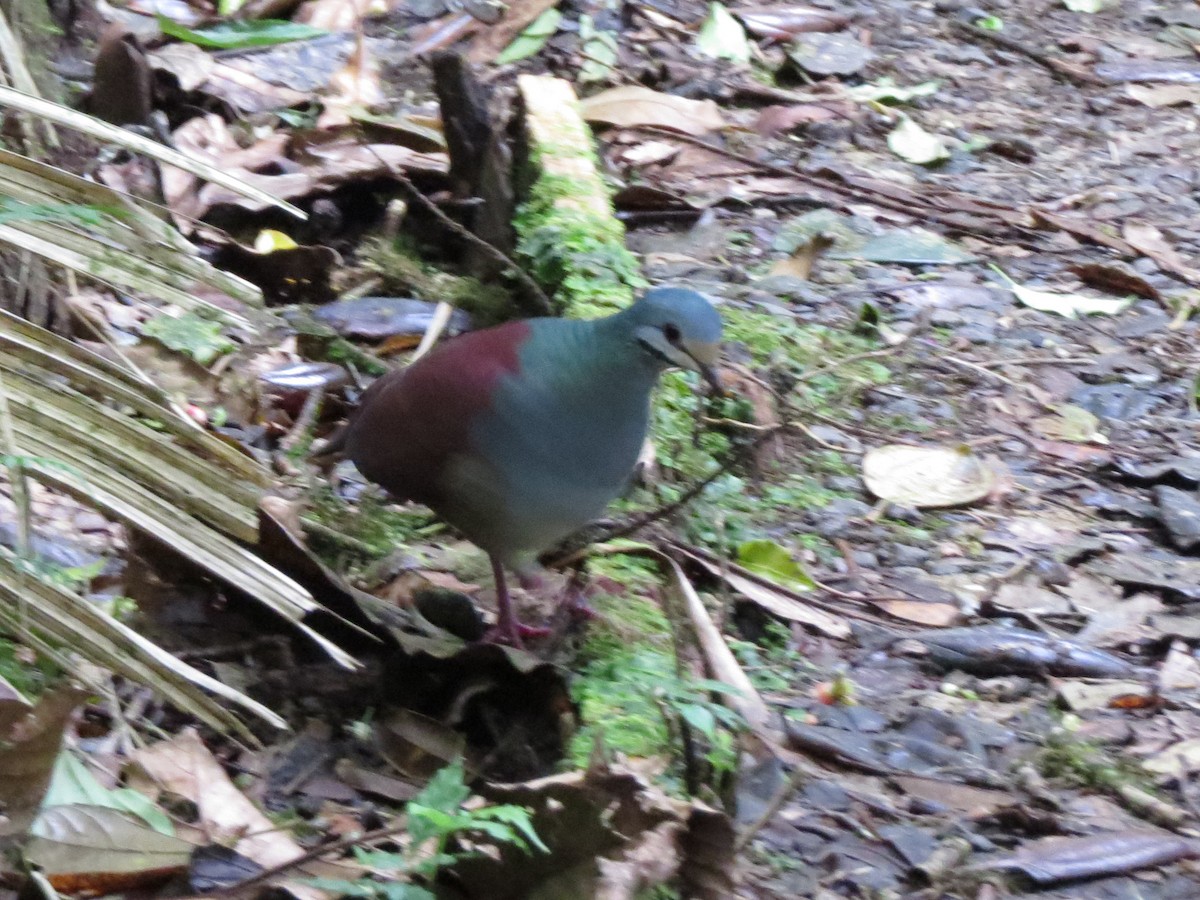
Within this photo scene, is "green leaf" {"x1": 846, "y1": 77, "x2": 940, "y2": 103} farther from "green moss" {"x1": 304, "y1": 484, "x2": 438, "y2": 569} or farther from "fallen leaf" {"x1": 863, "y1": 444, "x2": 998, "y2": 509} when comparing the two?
"green moss" {"x1": 304, "y1": 484, "x2": 438, "y2": 569}

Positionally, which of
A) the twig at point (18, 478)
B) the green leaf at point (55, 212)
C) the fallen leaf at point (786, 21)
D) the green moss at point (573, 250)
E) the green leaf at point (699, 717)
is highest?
the green leaf at point (55, 212)

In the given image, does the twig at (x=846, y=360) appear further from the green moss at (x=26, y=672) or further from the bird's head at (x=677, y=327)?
the green moss at (x=26, y=672)

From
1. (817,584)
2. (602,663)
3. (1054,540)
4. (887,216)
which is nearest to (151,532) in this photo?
(602,663)

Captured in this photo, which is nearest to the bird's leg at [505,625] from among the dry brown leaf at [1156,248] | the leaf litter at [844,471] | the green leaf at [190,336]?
the leaf litter at [844,471]

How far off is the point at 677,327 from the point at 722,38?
433cm

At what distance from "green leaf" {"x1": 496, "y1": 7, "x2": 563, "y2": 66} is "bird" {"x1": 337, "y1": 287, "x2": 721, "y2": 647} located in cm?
355

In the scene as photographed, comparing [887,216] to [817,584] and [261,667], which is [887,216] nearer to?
[817,584]

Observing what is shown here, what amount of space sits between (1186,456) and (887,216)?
1877 mm

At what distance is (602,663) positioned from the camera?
290 cm

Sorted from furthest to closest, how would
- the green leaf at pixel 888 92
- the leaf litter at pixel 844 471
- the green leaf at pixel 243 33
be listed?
the green leaf at pixel 888 92 → the green leaf at pixel 243 33 → the leaf litter at pixel 844 471

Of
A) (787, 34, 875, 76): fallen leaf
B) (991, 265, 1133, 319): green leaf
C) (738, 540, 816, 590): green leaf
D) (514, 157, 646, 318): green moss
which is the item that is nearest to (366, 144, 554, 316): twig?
(514, 157, 646, 318): green moss

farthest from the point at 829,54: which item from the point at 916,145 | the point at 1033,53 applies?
the point at 1033,53

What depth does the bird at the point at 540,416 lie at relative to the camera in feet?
10.0

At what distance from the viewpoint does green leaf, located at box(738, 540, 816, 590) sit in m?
3.49
